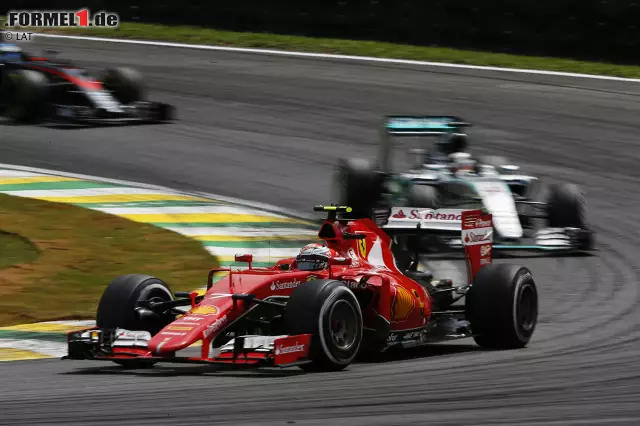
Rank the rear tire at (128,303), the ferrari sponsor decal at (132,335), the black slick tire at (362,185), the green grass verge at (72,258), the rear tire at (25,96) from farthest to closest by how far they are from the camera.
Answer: the rear tire at (25,96) → the black slick tire at (362,185) → the green grass verge at (72,258) → the rear tire at (128,303) → the ferrari sponsor decal at (132,335)

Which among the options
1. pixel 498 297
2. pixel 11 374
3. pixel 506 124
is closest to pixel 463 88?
pixel 506 124

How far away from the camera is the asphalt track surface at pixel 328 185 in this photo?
24.7 ft

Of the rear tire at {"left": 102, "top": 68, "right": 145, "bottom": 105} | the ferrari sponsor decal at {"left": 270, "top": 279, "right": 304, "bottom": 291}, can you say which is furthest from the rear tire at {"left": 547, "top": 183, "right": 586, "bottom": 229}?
the rear tire at {"left": 102, "top": 68, "right": 145, "bottom": 105}

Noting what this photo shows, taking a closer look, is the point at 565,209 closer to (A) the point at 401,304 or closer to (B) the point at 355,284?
(A) the point at 401,304

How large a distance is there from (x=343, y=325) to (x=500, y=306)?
1.70 meters

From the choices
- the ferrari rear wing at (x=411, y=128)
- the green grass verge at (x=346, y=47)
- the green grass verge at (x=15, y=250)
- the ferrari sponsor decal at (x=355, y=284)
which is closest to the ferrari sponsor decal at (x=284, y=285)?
the ferrari sponsor decal at (x=355, y=284)

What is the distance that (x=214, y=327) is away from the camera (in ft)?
28.7

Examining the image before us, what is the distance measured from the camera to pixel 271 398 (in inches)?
305

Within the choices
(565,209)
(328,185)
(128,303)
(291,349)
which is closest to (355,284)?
(291,349)

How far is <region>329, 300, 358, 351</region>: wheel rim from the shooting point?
28.9 feet

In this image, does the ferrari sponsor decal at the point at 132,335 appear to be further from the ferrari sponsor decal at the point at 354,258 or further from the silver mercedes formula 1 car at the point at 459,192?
the silver mercedes formula 1 car at the point at 459,192

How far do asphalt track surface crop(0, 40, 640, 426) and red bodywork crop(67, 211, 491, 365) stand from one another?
212mm

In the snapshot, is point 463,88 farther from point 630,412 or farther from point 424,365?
point 630,412

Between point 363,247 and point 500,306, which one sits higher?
point 363,247
